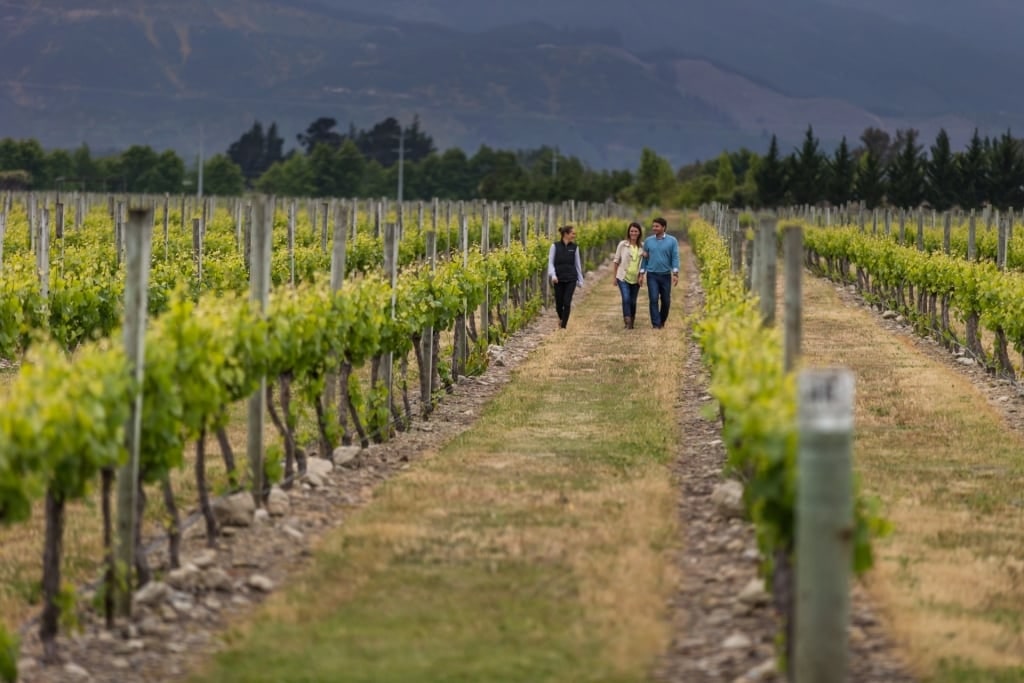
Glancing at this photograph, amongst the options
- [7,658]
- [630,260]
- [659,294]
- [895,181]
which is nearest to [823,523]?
[7,658]

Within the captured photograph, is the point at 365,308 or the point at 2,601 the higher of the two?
the point at 365,308

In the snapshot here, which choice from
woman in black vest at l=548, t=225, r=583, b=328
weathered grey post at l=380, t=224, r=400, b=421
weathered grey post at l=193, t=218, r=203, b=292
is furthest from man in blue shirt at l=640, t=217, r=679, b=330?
weathered grey post at l=380, t=224, r=400, b=421

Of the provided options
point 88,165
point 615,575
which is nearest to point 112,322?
point 615,575

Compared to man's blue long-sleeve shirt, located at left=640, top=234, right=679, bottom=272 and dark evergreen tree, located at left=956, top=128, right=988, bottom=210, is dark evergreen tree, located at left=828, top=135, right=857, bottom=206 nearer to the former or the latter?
dark evergreen tree, located at left=956, top=128, right=988, bottom=210

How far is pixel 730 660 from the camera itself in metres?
8.40

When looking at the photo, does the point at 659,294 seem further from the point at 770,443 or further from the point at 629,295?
the point at 770,443

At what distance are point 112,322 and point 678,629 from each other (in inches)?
490

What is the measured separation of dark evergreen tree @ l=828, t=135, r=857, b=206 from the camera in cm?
9850

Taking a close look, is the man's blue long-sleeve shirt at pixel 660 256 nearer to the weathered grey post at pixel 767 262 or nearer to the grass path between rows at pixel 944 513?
the grass path between rows at pixel 944 513

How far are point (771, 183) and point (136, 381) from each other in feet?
318

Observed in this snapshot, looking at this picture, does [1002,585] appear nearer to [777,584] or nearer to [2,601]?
[777,584]

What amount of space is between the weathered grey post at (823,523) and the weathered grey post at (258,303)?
5632mm

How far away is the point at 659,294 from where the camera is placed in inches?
1076

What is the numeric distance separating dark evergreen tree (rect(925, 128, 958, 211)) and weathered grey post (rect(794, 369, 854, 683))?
86171mm
